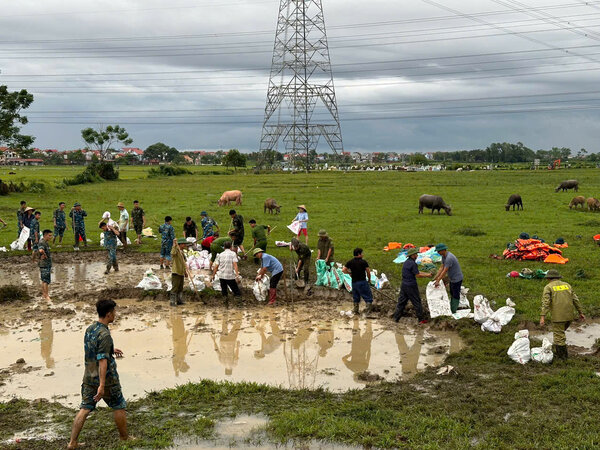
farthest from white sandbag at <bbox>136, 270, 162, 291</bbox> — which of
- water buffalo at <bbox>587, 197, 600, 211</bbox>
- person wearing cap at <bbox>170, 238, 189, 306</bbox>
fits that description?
water buffalo at <bbox>587, 197, 600, 211</bbox>

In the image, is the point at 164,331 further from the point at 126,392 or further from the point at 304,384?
the point at 304,384

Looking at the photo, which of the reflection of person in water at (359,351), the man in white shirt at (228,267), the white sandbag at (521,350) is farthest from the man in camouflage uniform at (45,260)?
the white sandbag at (521,350)

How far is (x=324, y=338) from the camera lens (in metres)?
11.6

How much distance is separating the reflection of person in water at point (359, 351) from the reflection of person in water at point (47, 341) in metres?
5.23

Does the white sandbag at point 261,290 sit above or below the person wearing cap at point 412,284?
below

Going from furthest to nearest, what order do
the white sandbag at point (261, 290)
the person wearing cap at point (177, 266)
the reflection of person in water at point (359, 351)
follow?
1. the white sandbag at point (261, 290)
2. the person wearing cap at point (177, 266)
3. the reflection of person in water at point (359, 351)

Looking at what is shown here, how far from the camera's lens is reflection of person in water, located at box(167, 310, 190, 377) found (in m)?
10.2

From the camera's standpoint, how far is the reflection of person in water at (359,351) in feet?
33.3

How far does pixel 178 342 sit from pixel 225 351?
111cm

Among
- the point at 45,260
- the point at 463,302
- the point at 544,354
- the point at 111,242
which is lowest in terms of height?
the point at 544,354

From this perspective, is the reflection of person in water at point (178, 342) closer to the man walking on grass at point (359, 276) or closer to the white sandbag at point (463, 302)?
the man walking on grass at point (359, 276)

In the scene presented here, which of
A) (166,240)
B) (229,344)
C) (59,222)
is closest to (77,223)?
(59,222)

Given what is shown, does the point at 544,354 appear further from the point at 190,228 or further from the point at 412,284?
the point at 190,228

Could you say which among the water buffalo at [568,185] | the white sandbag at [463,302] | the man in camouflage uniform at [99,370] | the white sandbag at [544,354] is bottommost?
the white sandbag at [544,354]
